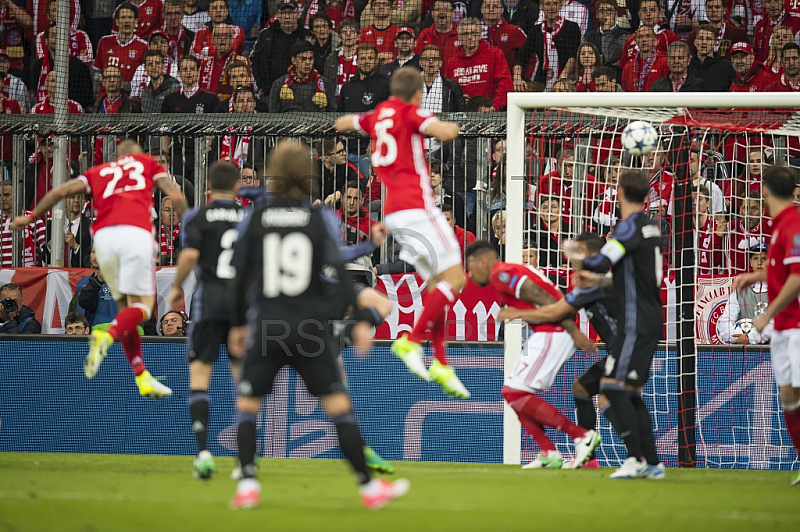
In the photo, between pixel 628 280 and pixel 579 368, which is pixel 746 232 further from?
pixel 628 280

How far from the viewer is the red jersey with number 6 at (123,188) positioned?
8578 mm

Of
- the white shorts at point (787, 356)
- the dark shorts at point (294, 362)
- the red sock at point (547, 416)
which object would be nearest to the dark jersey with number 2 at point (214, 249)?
the dark shorts at point (294, 362)

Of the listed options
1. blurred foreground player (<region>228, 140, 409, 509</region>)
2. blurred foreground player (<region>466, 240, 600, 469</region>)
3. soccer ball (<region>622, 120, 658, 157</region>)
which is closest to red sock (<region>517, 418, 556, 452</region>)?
blurred foreground player (<region>466, 240, 600, 469</region>)

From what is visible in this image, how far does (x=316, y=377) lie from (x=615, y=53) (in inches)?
372

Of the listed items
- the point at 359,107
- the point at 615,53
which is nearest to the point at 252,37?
the point at 359,107

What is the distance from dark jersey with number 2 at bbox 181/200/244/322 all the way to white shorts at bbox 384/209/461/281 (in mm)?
1181

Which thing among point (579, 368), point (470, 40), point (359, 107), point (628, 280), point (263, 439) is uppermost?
point (470, 40)

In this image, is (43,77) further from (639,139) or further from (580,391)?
(580,391)

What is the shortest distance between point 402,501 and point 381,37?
360 inches

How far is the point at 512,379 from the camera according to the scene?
29.8 ft

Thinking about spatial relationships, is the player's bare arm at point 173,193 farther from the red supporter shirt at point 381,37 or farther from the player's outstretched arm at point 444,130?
the red supporter shirt at point 381,37

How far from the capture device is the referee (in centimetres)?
787

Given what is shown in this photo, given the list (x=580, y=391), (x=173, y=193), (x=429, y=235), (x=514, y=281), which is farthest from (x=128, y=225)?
(x=580, y=391)

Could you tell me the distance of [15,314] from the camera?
1164cm
